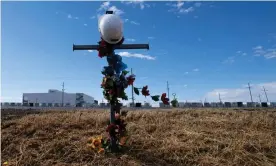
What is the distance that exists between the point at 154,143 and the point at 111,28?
7.48 ft

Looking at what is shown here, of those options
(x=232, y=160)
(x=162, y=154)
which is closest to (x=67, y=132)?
Result: (x=162, y=154)

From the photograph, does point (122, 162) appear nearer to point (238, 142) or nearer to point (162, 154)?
point (162, 154)

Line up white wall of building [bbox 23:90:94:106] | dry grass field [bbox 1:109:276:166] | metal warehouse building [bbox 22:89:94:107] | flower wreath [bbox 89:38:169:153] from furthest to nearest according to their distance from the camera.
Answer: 1. white wall of building [bbox 23:90:94:106]
2. metal warehouse building [bbox 22:89:94:107]
3. flower wreath [bbox 89:38:169:153]
4. dry grass field [bbox 1:109:276:166]

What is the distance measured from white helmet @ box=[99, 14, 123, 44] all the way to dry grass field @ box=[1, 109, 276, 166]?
1.98 metres

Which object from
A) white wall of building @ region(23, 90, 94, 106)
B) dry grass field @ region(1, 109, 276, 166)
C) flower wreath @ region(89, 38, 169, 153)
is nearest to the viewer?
dry grass field @ region(1, 109, 276, 166)

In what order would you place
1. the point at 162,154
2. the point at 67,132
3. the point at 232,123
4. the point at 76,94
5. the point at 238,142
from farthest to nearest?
the point at 76,94
the point at 232,123
the point at 67,132
the point at 238,142
the point at 162,154

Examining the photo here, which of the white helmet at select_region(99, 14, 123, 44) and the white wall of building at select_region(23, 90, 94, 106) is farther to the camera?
the white wall of building at select_region(23, 90, 94, 106)

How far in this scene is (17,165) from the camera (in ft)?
13.1

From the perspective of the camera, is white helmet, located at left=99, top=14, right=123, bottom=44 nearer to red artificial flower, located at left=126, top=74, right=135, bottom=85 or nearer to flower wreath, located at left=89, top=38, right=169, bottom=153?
flower wreath, located at left=89, top=38, right=169, bottom=153

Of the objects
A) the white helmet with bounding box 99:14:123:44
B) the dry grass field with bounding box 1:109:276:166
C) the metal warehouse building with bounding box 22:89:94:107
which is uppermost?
the metal warehouse building with bounding box 22:89:94:107

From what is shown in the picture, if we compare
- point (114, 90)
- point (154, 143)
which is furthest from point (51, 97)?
point (114, 90)

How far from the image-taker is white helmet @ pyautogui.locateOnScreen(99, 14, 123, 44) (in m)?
4.25

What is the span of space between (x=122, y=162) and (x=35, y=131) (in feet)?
9.14

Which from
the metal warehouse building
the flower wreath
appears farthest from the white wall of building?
the flower wreath
